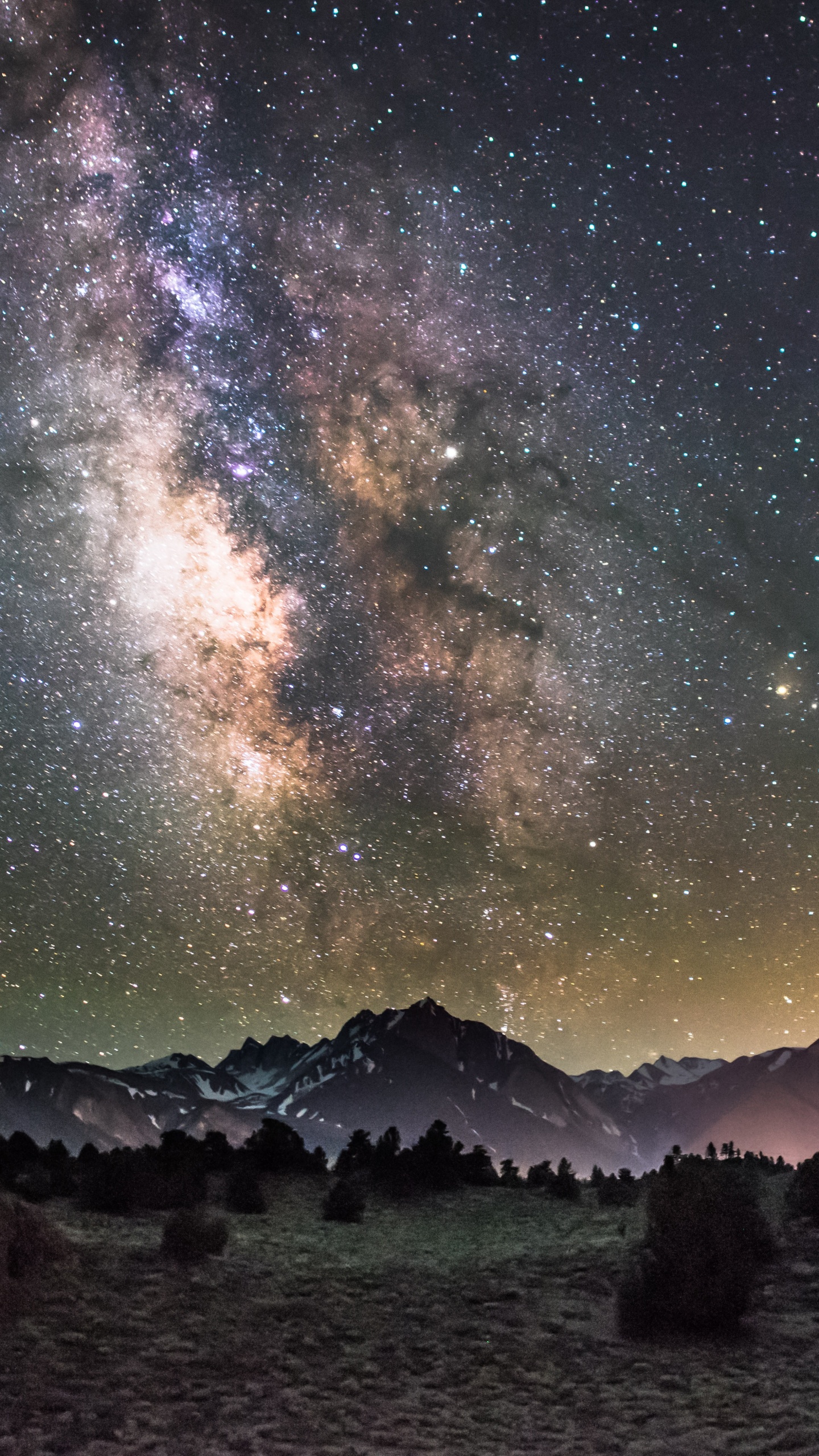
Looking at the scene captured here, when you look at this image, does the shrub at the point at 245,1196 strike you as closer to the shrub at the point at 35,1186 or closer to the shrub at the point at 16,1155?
the shrub at the point at 35,1186

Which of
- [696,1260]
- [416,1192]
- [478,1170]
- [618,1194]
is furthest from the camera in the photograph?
[478,1170]

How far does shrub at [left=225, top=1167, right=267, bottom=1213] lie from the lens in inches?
875

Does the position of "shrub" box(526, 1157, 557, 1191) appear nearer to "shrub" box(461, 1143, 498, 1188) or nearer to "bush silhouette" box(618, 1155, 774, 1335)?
"shrub" box(461, 1143, 498, 1188)

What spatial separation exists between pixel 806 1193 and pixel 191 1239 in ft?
Answer: 47.4

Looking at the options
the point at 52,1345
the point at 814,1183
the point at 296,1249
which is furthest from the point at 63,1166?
the point at 814,1183

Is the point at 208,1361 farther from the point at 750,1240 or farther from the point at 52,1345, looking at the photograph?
the point at 750,1240

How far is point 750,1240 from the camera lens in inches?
667

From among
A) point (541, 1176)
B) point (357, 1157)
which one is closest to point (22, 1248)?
point (357, 1157)

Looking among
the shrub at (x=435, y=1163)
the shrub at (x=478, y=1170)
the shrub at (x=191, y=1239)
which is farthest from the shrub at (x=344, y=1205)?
the shrub at (x=478, y=1170)

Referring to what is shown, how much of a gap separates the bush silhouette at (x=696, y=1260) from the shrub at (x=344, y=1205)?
848 cm

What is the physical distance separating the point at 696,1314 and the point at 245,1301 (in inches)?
311

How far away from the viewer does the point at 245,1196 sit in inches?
879

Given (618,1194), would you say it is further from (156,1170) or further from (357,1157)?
(156,1170)

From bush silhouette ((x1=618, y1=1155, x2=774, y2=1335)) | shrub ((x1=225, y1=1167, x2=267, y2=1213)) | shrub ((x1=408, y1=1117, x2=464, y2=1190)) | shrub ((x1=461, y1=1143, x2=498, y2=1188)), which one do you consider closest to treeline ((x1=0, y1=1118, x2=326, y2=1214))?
shrub ((x1=225, y1=1167, x2=267, y2=1213))
